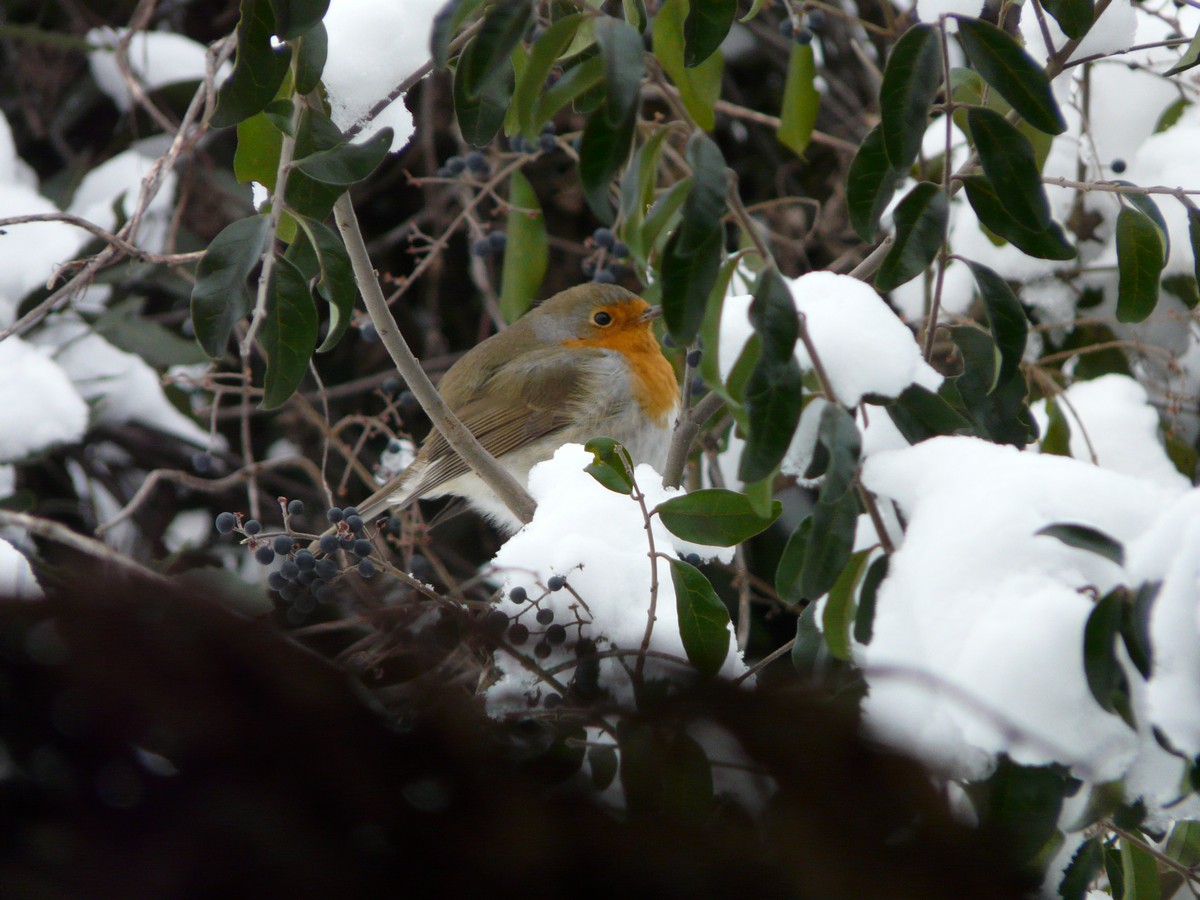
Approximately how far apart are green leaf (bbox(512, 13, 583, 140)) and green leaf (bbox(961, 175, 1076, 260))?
50 cm

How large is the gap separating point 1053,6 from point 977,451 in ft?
2.04

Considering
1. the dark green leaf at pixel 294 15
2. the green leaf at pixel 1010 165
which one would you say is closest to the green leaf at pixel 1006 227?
the green leaf at pixel 1010 165

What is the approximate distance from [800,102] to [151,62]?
2394 millimetres

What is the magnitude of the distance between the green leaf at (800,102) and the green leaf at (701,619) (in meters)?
0.99

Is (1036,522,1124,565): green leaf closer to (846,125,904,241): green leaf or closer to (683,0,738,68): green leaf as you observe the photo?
(846,125,904,241): green leaf

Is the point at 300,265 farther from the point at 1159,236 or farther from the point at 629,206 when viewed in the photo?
the point at 1159,236

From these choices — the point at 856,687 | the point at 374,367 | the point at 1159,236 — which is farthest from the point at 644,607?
the point at 374,367

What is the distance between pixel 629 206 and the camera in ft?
3.53

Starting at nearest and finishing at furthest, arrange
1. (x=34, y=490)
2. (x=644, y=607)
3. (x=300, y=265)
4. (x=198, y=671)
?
1. (x=198, y=671)
2. (x=300, y=265)
3. (x=644, y=607)
4. (x=34, y=490)

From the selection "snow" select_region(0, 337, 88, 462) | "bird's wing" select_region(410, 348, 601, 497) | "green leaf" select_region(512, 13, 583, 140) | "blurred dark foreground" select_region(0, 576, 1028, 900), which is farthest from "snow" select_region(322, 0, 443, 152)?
"bird's wing" select_region(410, 348, 601, 497)

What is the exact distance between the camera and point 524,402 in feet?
12.1

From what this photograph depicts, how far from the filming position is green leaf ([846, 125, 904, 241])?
4.36ft

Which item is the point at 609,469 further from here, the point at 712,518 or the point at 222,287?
the point at 222,287

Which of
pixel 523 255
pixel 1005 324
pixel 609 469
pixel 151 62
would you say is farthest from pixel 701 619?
pixel 151 62
